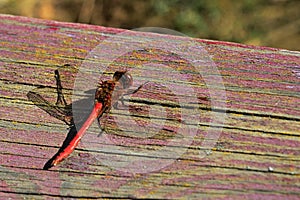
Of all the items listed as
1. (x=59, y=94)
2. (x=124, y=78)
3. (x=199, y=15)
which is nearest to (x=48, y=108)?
(x=59, y=94)

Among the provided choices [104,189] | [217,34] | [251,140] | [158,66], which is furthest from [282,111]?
[217,34]

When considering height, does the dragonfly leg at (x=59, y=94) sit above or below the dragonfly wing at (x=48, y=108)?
above

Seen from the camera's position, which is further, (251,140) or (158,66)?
(158,66)

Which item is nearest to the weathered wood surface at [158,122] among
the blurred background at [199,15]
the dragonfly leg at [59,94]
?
the dragonfly leg at [59,94]

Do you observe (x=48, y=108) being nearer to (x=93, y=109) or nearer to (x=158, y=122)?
(x=93, y=109)

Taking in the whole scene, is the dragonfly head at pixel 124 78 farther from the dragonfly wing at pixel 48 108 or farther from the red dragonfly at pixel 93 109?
the dragonfly wing at pixel 48 108

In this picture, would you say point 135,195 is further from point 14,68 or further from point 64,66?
point 14,68

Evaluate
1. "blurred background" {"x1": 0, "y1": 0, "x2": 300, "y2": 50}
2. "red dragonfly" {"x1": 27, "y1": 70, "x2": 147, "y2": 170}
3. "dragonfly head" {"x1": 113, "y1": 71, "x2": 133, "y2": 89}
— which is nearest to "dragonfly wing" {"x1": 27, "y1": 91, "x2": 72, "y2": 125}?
"red dragonfly" {"x1": 27, "y1": 70, "x2": 147, "y2": 170}
